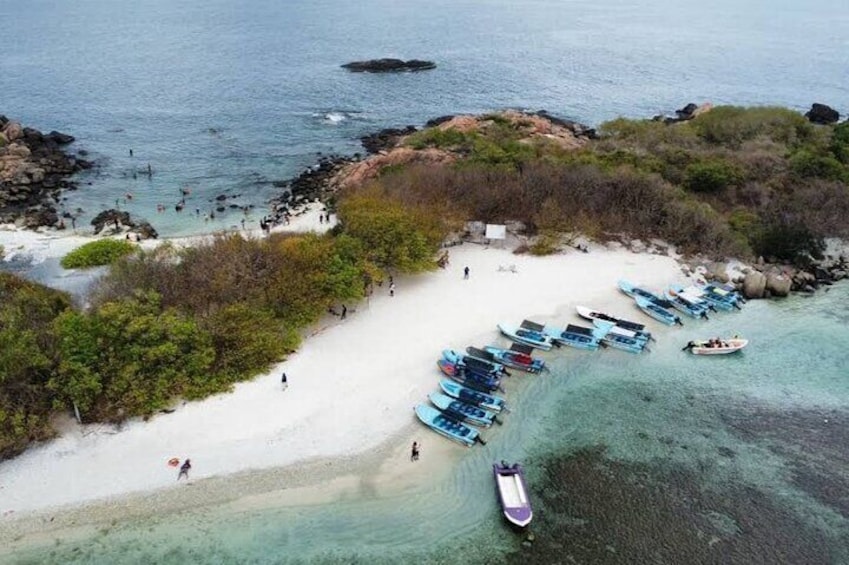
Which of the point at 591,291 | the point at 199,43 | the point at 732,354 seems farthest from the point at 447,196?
the point at 199,43

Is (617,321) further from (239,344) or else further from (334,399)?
(239,344)

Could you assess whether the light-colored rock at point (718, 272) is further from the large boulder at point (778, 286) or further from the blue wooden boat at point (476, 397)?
the blue wooden boat at point (476, 397)

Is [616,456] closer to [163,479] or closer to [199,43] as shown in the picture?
[163,479]

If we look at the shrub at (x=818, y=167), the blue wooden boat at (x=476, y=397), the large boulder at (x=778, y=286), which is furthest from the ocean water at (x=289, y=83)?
the large boulder at (x=778, y=286)

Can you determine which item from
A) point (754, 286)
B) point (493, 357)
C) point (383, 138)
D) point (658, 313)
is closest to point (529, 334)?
point (493, 357)

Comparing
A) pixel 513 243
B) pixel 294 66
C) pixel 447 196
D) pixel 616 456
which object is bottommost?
pixel 616 456

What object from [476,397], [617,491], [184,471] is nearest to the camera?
[184,471]
